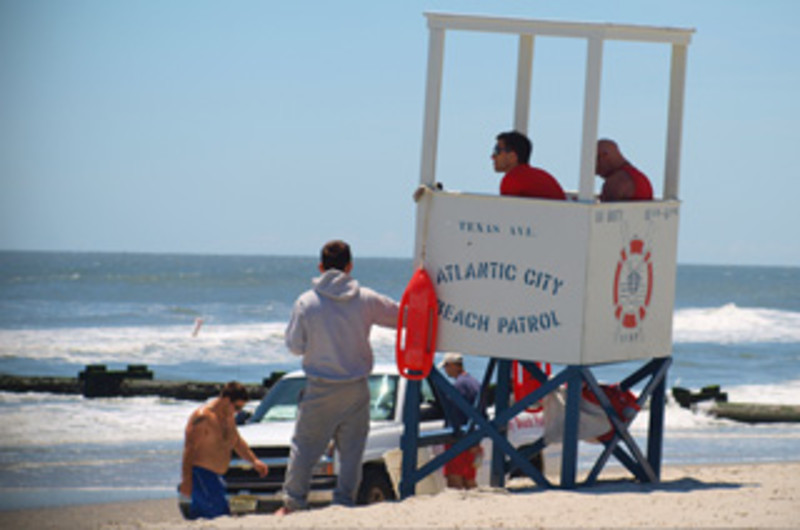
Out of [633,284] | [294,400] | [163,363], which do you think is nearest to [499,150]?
[633,284]

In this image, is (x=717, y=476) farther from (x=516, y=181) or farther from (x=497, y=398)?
(x=516, y=181)

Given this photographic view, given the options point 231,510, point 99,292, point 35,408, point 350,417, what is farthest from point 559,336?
point 99,292

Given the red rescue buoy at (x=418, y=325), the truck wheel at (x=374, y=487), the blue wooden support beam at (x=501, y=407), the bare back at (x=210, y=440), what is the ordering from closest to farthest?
the red rescue buoy at (x=418, y=325)
the bare back at (x=210, y=440)
the blue wooden support beam at (x=501, y=407)
the truck wheel at (x=374, y=487)

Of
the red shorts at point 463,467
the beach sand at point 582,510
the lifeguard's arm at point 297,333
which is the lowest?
the red shorts at point 463,467

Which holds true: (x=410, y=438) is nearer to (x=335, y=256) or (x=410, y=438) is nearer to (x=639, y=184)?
(x=335, y=256)

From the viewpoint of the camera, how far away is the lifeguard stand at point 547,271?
28.6 ft

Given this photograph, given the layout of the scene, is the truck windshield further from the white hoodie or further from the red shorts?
the white hoodie

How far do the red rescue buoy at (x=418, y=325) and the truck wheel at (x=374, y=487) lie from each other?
1.99m

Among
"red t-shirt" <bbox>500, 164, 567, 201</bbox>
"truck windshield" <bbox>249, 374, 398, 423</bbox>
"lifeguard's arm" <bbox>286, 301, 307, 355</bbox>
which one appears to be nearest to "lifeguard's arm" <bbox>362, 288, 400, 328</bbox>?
"lifeguard's arm" <bbox>286, 301, 307, 355</bbox>

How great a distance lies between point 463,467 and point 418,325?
2.35 meters

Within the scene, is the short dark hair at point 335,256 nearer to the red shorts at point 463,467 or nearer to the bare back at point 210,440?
the bare back at point 210,440

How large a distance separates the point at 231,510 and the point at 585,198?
400 cm

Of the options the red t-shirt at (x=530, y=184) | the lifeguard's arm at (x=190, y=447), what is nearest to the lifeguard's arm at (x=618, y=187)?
the red t-shirt at (x=530, y=184)

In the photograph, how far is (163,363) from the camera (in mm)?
39281
